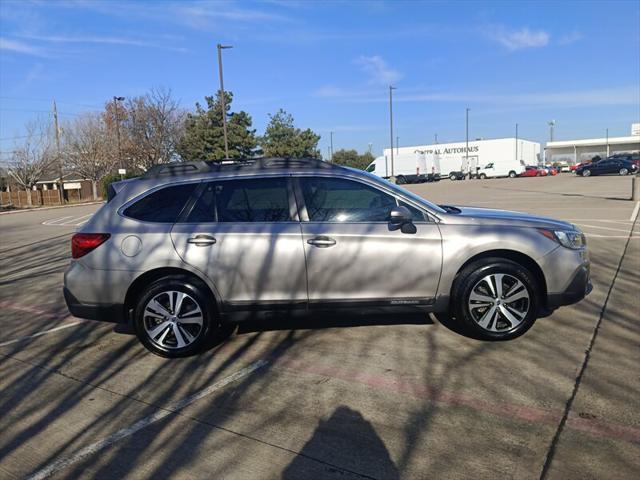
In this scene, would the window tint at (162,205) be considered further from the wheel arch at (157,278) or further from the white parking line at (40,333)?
the white parking line at (40,333)

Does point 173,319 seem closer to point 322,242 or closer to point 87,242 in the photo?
point 87,242

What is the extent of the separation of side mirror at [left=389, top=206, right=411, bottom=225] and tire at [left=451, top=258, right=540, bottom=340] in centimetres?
72

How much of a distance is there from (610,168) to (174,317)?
49.4m

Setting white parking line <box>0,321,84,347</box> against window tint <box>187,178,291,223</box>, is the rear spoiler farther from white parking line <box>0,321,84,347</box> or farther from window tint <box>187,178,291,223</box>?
white parking line <box>0,321,84,347</box>

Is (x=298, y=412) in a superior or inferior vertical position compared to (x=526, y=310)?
inferior

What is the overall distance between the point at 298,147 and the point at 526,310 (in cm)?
5209

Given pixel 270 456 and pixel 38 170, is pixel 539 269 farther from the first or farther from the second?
pixel 38 170

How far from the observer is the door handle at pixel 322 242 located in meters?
4.59

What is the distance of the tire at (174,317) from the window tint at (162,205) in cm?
57

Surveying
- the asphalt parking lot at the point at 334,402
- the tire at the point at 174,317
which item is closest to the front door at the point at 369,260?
the asphalt parking lot at the point at 334,402

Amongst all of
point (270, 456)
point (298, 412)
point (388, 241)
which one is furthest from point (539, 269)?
point (270, 456)

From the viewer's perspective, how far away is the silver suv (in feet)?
15.2

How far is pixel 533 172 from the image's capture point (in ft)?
194

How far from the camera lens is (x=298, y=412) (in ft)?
11.8
